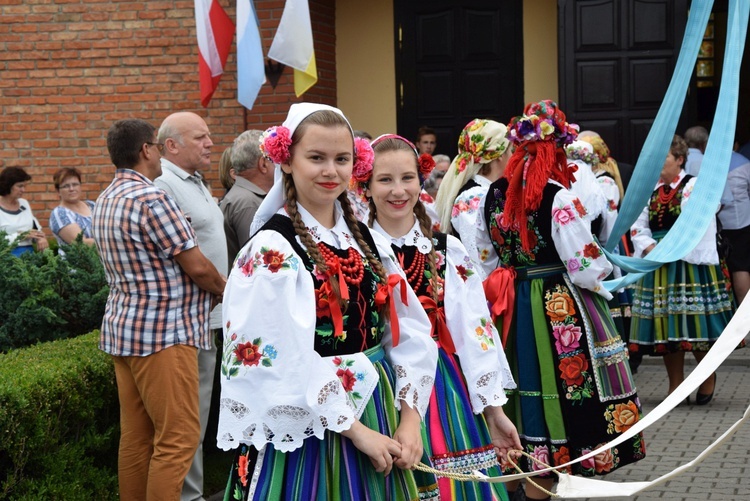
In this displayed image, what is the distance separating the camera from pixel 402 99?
11.6 meters

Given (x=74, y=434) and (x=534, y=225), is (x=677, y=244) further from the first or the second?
(x=74, y=434)

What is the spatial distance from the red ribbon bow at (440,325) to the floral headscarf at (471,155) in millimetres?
1814

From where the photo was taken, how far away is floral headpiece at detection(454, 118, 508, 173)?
5.84m

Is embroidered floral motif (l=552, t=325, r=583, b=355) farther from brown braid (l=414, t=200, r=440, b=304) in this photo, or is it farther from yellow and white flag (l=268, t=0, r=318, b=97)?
yellow and white flag (l=268, t=0, r=318, b=97)

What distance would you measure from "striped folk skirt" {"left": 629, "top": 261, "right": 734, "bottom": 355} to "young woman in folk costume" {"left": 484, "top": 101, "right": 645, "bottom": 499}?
2859 millimetres

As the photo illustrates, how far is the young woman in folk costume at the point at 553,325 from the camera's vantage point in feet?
17.5

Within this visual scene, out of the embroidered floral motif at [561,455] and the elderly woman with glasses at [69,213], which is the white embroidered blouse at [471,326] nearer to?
the embroidered floral motif at [561,455]

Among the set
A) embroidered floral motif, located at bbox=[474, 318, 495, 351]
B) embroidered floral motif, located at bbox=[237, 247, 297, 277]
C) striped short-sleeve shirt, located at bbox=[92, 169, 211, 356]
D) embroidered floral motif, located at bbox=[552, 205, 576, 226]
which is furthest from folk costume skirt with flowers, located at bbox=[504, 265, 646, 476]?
embroidered floral motif, located at bbox=[237, 247, 297, 277]

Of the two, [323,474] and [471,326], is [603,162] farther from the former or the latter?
[323,474]

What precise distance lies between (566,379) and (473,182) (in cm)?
129

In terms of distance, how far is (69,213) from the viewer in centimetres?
900

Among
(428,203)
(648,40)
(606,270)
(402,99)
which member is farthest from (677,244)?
(402,99)

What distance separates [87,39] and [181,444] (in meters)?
7.12

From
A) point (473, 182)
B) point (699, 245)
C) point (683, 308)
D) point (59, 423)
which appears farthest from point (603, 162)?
point (59, 423)
